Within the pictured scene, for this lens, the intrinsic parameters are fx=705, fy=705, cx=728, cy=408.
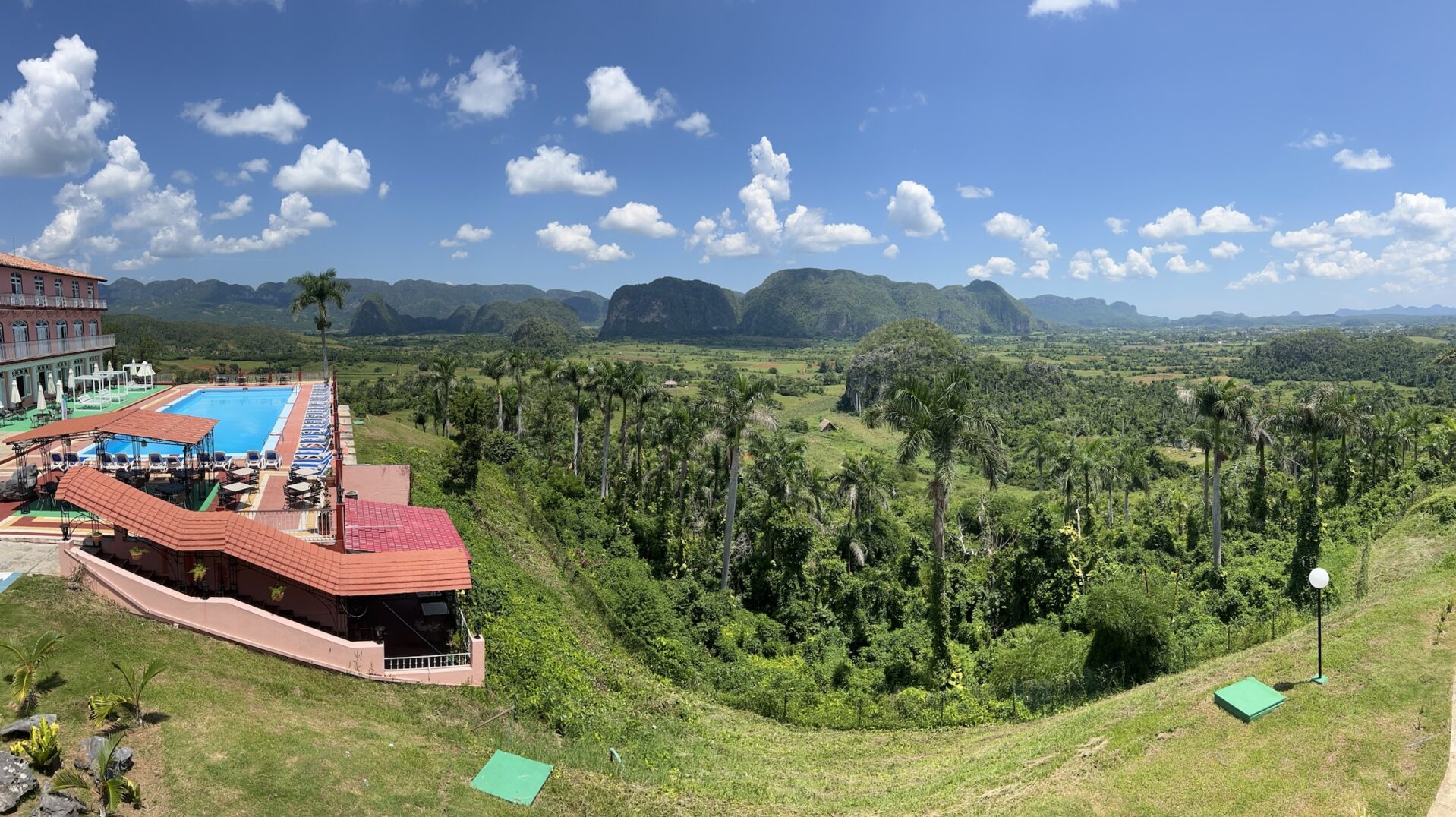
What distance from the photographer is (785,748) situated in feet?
51.6

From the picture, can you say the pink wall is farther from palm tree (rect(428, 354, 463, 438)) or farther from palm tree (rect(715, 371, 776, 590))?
palm tree (rect(428, 354, 463, 438))

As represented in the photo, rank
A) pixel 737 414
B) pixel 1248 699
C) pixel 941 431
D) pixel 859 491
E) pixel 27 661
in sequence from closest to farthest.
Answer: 1. pixel 27 661
2. pixel 1248 699
3. pixel 941 431
4. pixel 737 414
5. pixel 859 491

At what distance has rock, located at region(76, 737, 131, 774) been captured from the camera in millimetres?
8422

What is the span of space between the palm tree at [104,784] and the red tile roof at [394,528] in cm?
653

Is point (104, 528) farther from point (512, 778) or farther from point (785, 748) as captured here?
point (785, 748)

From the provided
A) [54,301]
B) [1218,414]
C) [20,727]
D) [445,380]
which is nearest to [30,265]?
[54,301]

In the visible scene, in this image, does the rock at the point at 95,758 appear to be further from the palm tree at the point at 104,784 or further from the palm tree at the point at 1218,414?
the palm tree at the point at 1218,414

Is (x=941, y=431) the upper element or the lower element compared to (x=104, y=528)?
upper

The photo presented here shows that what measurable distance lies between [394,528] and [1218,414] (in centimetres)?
2805

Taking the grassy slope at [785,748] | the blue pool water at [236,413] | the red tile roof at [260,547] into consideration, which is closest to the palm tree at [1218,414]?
the grassy slope at [785,748]

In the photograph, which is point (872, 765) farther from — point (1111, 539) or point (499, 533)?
point (1111, 539)

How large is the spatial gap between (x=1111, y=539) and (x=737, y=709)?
21299 millimetres

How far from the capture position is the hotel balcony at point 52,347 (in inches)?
1192

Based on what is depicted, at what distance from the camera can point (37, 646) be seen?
965cm
